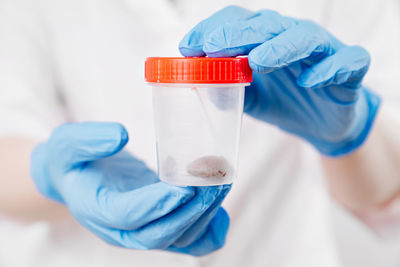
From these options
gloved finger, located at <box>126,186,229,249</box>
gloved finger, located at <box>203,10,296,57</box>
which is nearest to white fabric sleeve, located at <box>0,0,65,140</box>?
gloved finger, located at <box>126,186,229,249</box>

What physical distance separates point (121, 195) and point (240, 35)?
1.10ft

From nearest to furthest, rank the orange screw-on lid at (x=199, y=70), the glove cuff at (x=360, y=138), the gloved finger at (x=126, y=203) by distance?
the orange screw-on lid at (x=199, y=70), the gloved finger at (x=126, y=203), the glove cuff at (x=360, y=138)

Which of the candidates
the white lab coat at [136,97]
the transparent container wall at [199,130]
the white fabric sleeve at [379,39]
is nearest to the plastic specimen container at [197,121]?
the transparent container wall at [199,130]

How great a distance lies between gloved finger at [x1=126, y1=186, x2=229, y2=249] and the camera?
0.62 m

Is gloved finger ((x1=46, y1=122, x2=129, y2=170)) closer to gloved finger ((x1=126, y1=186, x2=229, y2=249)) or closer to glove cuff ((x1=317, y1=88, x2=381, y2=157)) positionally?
gloved finger ((x1=126, y1=186, x2=229, y2=249))

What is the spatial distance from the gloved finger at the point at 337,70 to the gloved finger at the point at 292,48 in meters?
0.02

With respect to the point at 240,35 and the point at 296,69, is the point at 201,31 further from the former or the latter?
the point at 296,69

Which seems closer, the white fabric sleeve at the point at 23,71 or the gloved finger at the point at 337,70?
the gloved finger at the point at 337,70

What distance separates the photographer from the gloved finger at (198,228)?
66 centimetres

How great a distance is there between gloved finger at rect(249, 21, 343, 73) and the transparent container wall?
0.15ft

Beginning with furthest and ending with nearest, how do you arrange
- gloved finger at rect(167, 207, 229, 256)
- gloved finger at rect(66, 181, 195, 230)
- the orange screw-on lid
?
gloved finger at rect(167, 207, 229, 256) < gloved finger at rect(66, 181, 195, 230) < the orange screw-on lid

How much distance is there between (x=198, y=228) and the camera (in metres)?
0.70

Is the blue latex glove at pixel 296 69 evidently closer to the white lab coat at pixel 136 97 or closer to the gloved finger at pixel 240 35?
the gloved finger at pixel 240 35

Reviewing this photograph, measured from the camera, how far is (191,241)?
0.73 meters
